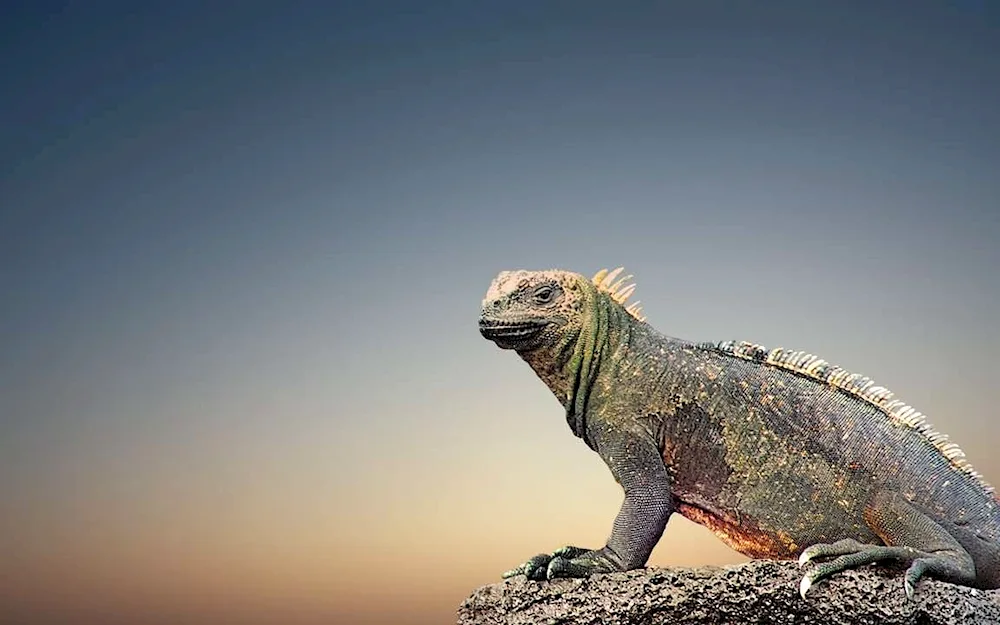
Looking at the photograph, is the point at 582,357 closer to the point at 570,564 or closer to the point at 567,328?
the point at 567,328

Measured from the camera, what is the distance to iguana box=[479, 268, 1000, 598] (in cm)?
526

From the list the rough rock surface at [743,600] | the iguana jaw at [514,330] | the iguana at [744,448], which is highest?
the iguana jaw at [514,330]

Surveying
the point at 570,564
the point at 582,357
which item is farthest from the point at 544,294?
the point at 570,564

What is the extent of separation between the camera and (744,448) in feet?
18.1

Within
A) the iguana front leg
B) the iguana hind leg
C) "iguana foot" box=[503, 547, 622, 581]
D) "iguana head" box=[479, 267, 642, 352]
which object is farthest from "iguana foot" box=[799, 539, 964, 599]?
Answer: "iguana head" box=[479, 267, 642, 352]

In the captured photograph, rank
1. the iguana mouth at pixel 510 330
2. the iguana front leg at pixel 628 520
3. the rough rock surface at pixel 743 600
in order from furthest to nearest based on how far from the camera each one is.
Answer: the iguana mouth at pixel 510 330, the iguana front leg at pixel 628 520, the rough rock surface at pixel 743 600

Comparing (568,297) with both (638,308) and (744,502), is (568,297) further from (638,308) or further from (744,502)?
(744,502)

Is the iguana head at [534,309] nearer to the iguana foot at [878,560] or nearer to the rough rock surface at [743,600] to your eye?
the rough rock surface at [743,600]

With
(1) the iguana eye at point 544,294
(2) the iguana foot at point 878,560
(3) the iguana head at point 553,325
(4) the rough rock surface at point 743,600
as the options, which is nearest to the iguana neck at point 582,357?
(3) the iguana head at point 553,325

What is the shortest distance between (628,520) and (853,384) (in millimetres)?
1335

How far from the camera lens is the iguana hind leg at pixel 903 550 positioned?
505 centimetres

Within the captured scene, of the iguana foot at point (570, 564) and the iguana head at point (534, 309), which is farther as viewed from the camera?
the iguana head at point (534, 309)

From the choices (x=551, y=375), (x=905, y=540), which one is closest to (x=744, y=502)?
(x=905, y=540)

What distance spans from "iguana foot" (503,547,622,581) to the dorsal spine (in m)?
1.24
